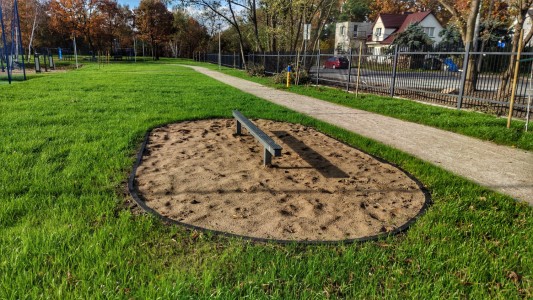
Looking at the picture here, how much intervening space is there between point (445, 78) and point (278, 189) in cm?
946

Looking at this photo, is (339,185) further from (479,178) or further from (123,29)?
(123,29)

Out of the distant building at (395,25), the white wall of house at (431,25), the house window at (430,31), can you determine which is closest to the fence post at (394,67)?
the distant building at (395,25)

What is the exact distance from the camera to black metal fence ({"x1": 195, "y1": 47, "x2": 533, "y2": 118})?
10.0 meters

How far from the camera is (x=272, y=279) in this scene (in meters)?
2.45

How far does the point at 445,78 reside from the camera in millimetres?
11500

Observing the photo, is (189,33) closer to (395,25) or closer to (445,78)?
(395,25)

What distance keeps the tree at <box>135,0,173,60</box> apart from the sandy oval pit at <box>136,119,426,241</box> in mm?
65131

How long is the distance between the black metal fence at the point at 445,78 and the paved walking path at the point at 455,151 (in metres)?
2.09

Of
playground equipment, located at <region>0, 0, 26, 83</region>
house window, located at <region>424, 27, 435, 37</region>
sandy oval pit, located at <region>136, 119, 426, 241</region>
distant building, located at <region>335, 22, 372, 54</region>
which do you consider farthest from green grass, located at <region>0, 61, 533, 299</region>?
distant building, located at <region>335, 22, 372, 54</region>

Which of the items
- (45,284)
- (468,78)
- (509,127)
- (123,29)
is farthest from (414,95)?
(123,29)

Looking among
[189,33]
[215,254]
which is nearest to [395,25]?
[189,33]

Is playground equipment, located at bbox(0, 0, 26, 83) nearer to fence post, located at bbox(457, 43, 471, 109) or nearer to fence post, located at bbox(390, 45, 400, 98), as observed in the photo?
fence post, located at bbox(390, 45, 400, 98)

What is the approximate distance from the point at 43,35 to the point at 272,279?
68820 mm

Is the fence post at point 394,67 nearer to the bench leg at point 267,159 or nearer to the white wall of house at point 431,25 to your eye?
the bench leg at point 267,159
